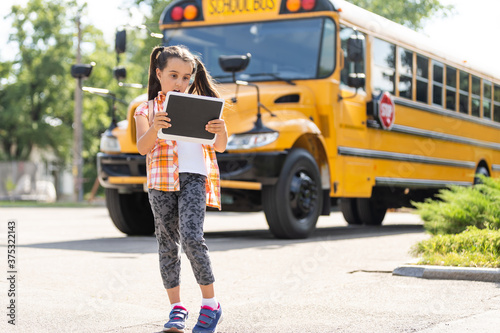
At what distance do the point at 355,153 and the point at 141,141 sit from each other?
6408 millimetres

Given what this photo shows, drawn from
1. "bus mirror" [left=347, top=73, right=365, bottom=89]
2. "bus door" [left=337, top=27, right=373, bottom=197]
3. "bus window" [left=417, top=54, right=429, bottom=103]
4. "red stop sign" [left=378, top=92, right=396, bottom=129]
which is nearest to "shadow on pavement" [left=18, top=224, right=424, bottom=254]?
"bus door" [left=337, top=27, right=373, bottom=197]

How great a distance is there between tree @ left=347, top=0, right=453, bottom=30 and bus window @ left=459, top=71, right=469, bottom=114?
53.2 ft

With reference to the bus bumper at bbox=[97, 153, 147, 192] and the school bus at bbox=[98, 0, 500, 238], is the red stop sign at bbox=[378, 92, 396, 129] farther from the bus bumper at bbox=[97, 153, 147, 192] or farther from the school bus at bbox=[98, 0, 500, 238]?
the bus bumper at bbox=[97, 153, 147, 192]

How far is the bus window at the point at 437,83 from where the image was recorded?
1245 cm

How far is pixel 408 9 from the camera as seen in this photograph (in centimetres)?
3189

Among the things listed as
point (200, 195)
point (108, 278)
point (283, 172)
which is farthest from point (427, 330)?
point (283, 172)

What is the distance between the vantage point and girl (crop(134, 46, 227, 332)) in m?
3.96

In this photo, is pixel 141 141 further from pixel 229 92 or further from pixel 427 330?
pixel 229 92

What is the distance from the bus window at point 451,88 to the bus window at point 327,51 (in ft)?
12.6

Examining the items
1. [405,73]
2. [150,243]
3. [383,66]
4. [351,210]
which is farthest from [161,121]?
[351,210]

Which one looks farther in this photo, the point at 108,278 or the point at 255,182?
the point at 255,182

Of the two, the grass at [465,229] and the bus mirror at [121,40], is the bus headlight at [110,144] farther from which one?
the grass at [465,229]

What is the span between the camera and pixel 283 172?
8.76 meters

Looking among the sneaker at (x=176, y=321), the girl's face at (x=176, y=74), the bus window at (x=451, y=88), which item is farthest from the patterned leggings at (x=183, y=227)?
the bus window at (x=451, y=88)
